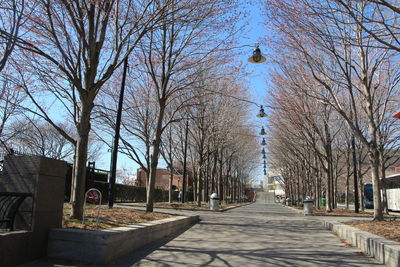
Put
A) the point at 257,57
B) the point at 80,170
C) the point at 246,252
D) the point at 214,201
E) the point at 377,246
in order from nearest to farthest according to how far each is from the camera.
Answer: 1. the point at 377,246
2. the point at 246,252
3. the point at 80,170
4. the point at 257,57
5. the point at 214,201

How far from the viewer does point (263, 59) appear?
452 inches

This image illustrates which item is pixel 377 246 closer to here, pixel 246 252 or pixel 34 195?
pixel 246 252

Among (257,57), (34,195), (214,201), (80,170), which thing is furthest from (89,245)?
(214,201)

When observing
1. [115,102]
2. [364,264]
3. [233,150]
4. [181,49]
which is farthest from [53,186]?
[233,150]

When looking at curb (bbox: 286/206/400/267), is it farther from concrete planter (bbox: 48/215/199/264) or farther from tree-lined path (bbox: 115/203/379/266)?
concrete planter (bbox: 48/215/199/264)

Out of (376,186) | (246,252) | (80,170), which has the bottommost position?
(246,252)

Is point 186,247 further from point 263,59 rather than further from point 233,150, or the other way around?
point 233,150

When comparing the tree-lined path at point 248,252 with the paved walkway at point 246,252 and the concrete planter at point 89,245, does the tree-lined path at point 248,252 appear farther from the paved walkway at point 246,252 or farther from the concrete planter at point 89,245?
the concrete planter at point 89,245

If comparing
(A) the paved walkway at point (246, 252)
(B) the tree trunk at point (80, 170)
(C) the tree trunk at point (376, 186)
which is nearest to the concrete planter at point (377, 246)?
(A) the paved walkway at point (246, 252)

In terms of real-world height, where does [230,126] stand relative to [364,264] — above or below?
above

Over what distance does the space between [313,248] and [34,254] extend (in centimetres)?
584

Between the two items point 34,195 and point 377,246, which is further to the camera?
point 377,246

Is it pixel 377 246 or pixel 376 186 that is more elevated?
pixel 376 186

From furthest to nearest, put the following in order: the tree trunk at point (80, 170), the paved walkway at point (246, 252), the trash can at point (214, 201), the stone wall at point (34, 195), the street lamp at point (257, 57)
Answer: the trash can at point (214, 201)
the street lamp at point (257, 57)
the tree trunk at point (80, 170)
the paved walkway at point (246, 252)
the stone wall at point (34, 195)
